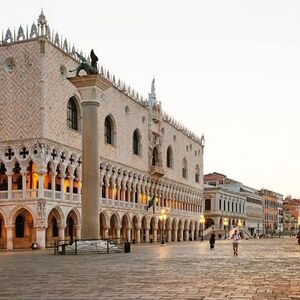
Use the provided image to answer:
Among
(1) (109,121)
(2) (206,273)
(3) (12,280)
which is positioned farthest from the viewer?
(1) (109,121)

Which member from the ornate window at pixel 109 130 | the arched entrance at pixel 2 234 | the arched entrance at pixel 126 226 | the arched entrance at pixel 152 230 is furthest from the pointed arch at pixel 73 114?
the arched entrance at pixel 152 230

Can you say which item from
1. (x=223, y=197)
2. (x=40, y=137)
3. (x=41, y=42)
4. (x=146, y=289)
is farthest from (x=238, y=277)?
(x=223, y=197)

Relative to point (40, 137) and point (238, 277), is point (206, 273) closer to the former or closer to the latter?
point (238, 277)

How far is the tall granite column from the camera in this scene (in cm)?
2595

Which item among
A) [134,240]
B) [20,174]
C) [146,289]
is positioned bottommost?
[134,240]

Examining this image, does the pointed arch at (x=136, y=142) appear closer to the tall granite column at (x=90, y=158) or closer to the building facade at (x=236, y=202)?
the tall granite column at (x=90, y=158)

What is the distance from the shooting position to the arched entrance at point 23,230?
41.1 m

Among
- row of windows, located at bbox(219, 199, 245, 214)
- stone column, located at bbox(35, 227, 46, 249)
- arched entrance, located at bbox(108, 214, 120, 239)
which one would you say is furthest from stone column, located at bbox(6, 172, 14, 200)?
row of windows, located at bbox(219, 199, 245, 214)

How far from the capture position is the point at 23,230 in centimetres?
4188

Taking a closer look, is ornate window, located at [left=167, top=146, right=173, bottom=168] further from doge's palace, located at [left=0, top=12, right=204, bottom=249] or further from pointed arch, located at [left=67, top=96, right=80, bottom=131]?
pointed arch, located at [left=67, top=96, right=80, bottom=131]

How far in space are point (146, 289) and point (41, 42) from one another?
3129cm

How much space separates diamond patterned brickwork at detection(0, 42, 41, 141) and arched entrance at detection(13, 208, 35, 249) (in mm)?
6138

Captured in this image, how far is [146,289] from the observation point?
10.4 m

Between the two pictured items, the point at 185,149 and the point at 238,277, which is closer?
the point at 238,277
